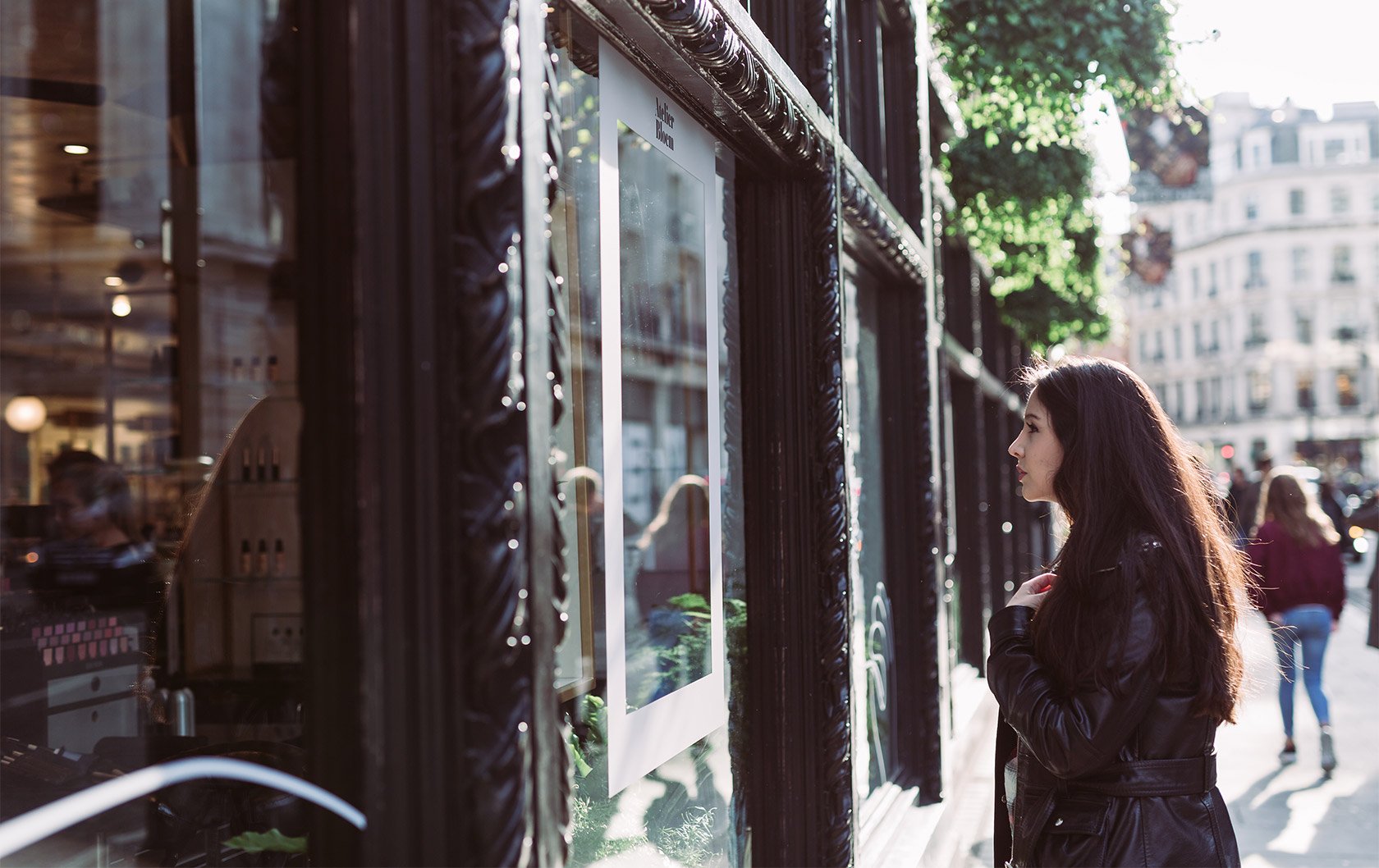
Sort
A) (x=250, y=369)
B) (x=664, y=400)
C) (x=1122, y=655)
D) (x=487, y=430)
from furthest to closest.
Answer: (x=250, y=369)
(x=664, y=400)
(x=1122, y=655)
(x=487, y=430)

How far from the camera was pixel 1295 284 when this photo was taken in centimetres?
7088

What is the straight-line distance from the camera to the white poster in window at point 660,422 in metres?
2.60

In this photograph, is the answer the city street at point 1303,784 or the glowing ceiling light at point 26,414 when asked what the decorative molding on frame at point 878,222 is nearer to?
the city street at point 1303,784

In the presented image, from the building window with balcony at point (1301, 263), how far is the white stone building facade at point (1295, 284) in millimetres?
64

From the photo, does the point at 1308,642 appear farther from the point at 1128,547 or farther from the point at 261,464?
the point at 261,464

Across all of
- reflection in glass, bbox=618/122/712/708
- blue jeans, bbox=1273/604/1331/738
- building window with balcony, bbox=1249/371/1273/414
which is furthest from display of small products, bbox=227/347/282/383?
building window with balcony, bbox=1249/371/1273/414

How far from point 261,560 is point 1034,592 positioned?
1.73 meters

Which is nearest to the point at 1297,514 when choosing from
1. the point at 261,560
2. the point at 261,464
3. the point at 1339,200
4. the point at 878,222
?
the point at 878,222

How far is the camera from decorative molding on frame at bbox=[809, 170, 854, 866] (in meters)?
3.45

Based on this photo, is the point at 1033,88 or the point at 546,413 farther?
the point at 1033,88

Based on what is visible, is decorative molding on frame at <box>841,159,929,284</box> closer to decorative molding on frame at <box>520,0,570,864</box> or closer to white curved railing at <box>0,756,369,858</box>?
decorative molding on frame at <box>520,0,570,864</box>

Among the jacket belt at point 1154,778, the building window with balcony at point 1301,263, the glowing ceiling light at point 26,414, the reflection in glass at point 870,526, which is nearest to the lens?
the jacket belt at point 1154,778

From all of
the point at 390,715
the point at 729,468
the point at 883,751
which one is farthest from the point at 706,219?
the point at 883,751

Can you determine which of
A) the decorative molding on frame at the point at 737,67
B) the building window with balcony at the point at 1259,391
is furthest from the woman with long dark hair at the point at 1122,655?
the building window with balcony at the point at 1259,391
